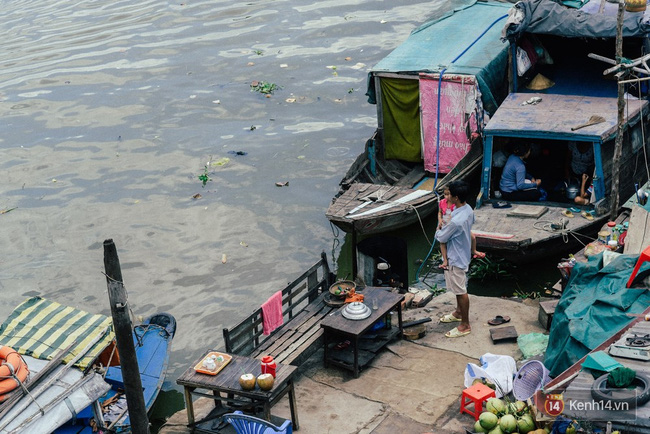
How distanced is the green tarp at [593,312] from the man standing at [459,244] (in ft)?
3.93

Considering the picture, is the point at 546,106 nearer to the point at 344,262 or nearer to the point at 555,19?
the point at 555,19

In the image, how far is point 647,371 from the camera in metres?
6.40

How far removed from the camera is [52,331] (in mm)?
9711

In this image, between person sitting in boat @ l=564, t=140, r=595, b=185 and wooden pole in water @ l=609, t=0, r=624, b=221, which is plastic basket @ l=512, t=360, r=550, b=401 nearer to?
wooden pole in water @ l=609, t=0, r=624, b=221

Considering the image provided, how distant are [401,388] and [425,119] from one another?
25.6 ft

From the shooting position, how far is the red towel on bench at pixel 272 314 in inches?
357

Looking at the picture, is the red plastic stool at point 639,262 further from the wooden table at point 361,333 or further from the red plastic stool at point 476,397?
the wooden table at point 361,333

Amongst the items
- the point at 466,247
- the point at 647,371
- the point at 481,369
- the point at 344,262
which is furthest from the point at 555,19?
the point at 647,371

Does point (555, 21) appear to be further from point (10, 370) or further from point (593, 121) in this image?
point (10, 370)

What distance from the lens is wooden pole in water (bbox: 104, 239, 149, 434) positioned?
24.2ft

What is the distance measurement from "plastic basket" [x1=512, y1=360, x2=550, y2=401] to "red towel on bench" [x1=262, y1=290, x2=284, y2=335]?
282cm

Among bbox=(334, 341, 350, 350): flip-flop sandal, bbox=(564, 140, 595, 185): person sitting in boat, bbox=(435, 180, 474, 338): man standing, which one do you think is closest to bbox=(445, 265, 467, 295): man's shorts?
bbox=(435, 180, 474, 338): man standing

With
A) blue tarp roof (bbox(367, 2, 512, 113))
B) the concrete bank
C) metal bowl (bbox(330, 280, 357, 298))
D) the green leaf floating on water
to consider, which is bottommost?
the green leaf floating on water

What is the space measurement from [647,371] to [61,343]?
257 inches
